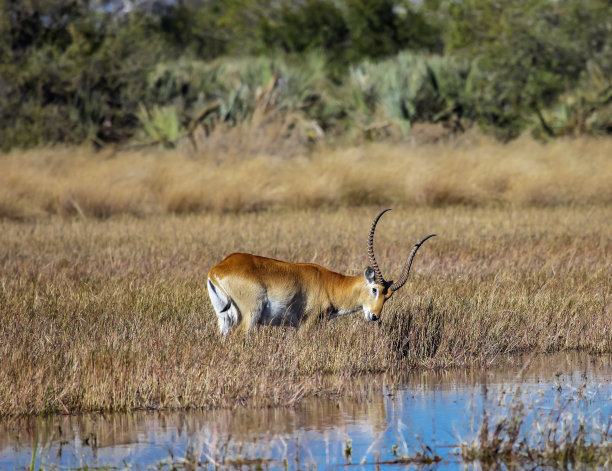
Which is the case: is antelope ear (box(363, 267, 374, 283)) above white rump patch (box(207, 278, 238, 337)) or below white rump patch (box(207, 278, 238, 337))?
above

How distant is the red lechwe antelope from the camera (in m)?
8.18

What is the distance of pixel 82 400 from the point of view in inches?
283

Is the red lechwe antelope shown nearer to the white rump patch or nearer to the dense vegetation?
the white rump patch

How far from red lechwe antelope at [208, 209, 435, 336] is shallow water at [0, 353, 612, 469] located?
90 cm

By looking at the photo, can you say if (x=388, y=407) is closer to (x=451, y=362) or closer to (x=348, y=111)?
(x=451, y=362)

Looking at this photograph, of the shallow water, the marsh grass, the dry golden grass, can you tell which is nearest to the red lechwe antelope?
the shallow water

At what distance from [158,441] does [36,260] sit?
8.12 m

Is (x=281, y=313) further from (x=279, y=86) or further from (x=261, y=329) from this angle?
(x=279, y=86)

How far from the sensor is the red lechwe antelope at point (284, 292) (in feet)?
26.8

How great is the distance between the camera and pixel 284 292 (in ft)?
27.3

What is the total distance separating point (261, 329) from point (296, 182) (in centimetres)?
1320

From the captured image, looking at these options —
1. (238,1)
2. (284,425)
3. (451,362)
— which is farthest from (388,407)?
(238,1)

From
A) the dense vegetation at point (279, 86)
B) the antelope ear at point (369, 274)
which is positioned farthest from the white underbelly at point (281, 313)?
the dense vegetation at point (279, 86)

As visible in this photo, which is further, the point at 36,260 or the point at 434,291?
the point at 36,260
